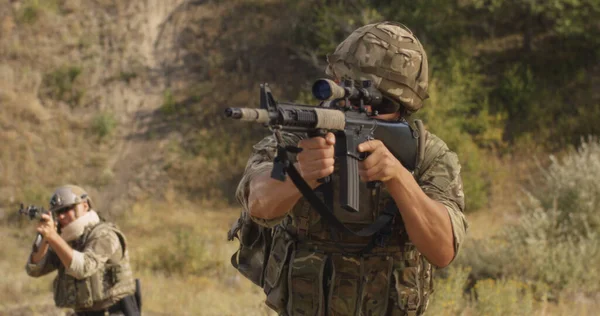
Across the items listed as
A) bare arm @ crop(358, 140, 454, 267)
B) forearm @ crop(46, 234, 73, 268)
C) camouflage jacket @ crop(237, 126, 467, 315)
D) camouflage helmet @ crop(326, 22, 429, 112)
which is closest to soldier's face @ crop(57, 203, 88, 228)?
forearm @ crop(46, 234, 73, 268)

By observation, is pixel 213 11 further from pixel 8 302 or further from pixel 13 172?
pixel 8 302

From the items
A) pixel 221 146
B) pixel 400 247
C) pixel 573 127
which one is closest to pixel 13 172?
Result: pixel 221 146

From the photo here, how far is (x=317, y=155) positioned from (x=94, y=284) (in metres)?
4.00

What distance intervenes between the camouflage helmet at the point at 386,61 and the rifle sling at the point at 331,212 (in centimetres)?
44

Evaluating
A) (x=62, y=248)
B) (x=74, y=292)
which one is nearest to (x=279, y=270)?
(x=62, y=248)

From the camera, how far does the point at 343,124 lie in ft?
8.02

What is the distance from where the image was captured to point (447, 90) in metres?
17.8

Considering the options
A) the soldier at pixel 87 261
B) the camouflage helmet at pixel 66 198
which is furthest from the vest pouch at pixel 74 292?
the camouflage helmet at pixel 66 198

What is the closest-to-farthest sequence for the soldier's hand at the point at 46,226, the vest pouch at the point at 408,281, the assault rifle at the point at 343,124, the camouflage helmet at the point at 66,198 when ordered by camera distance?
the assault rifle at the point at 343,124, the vest pouch at the point at 408,281, the soldier's hand at the point at 46,226, the camouflage helmet at the point at 66,198

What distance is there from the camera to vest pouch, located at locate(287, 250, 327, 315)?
302cm

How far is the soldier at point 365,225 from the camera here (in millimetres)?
2846

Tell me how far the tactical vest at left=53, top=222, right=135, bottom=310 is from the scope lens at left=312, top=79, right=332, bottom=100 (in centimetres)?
383

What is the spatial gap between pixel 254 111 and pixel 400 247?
114cm

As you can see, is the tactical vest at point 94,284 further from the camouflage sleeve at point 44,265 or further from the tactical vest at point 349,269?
the tactical vest at point 349,269
